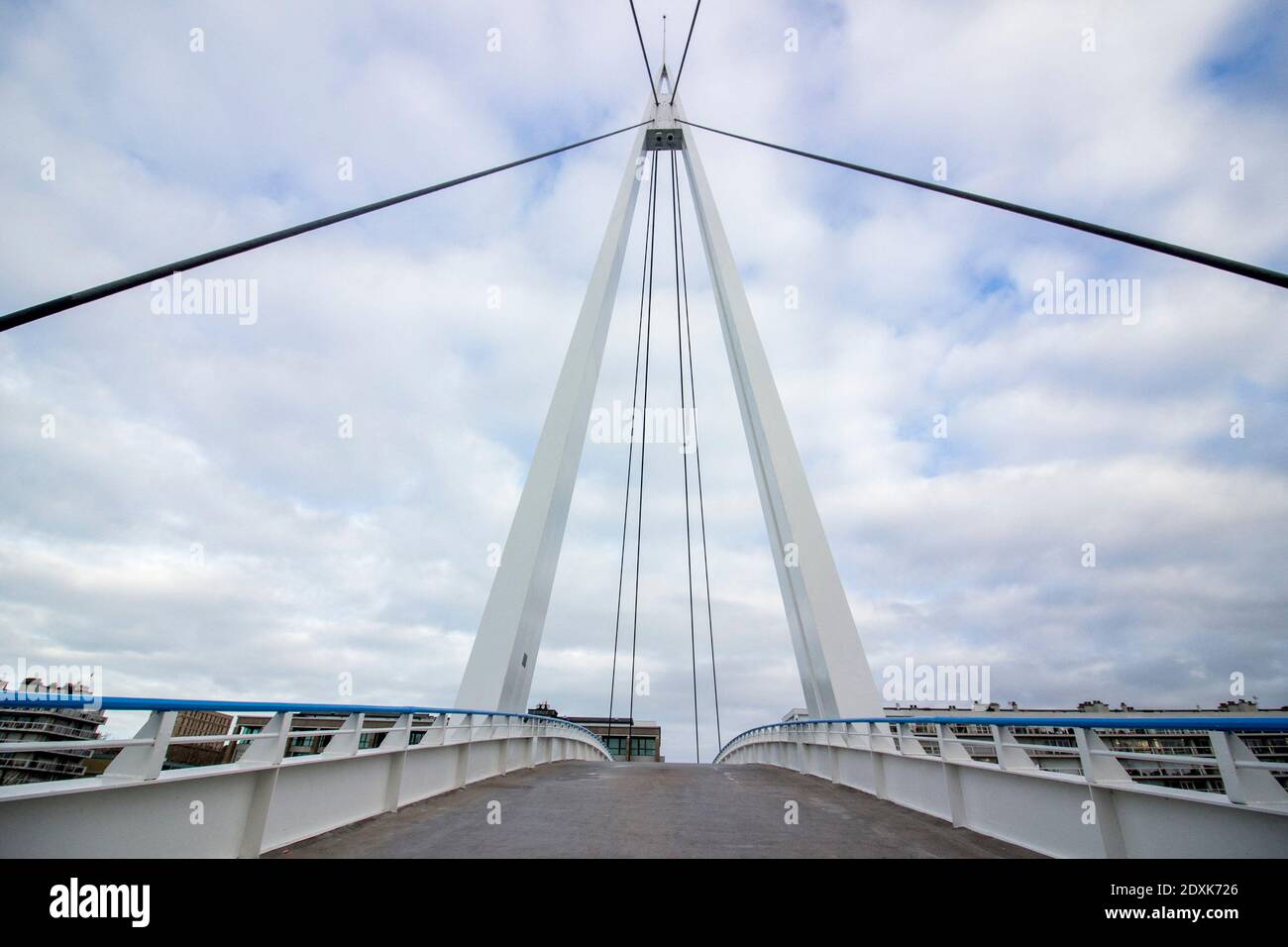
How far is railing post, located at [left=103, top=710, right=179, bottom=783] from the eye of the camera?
12.9 feet

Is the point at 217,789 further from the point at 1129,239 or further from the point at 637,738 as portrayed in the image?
the point at 637,738

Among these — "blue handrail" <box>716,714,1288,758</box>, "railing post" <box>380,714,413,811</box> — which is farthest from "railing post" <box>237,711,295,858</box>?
"blue handrail" <box>716,714,1288,758</box>

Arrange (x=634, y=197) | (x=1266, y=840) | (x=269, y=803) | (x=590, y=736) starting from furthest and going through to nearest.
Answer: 1. (x=590, y=736)
2. (x=634, y=197)
3. (x=269, y=803)
4. (x=1266, y=840)

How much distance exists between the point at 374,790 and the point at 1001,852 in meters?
6.07

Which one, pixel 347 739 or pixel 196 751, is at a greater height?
pixel 196 751

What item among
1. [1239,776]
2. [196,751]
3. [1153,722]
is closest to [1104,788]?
[1153,722]

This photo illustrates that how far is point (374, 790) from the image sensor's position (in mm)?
7070

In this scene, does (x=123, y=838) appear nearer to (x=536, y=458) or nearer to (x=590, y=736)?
(x=536, y=458)

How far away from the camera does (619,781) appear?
41.1 ft

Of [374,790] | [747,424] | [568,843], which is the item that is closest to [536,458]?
[747,424]

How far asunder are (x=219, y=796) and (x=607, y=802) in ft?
17.5

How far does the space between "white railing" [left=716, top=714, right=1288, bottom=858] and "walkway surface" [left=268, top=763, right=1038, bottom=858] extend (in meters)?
0.32

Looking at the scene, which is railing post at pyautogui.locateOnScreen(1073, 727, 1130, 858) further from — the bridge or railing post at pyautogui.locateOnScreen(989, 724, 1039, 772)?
railing post at pyautogui.locateOnScreen(989, 724, 1039, 772)

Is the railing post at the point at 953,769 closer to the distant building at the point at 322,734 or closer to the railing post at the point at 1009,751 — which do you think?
the railing post at the point at 1009,751
